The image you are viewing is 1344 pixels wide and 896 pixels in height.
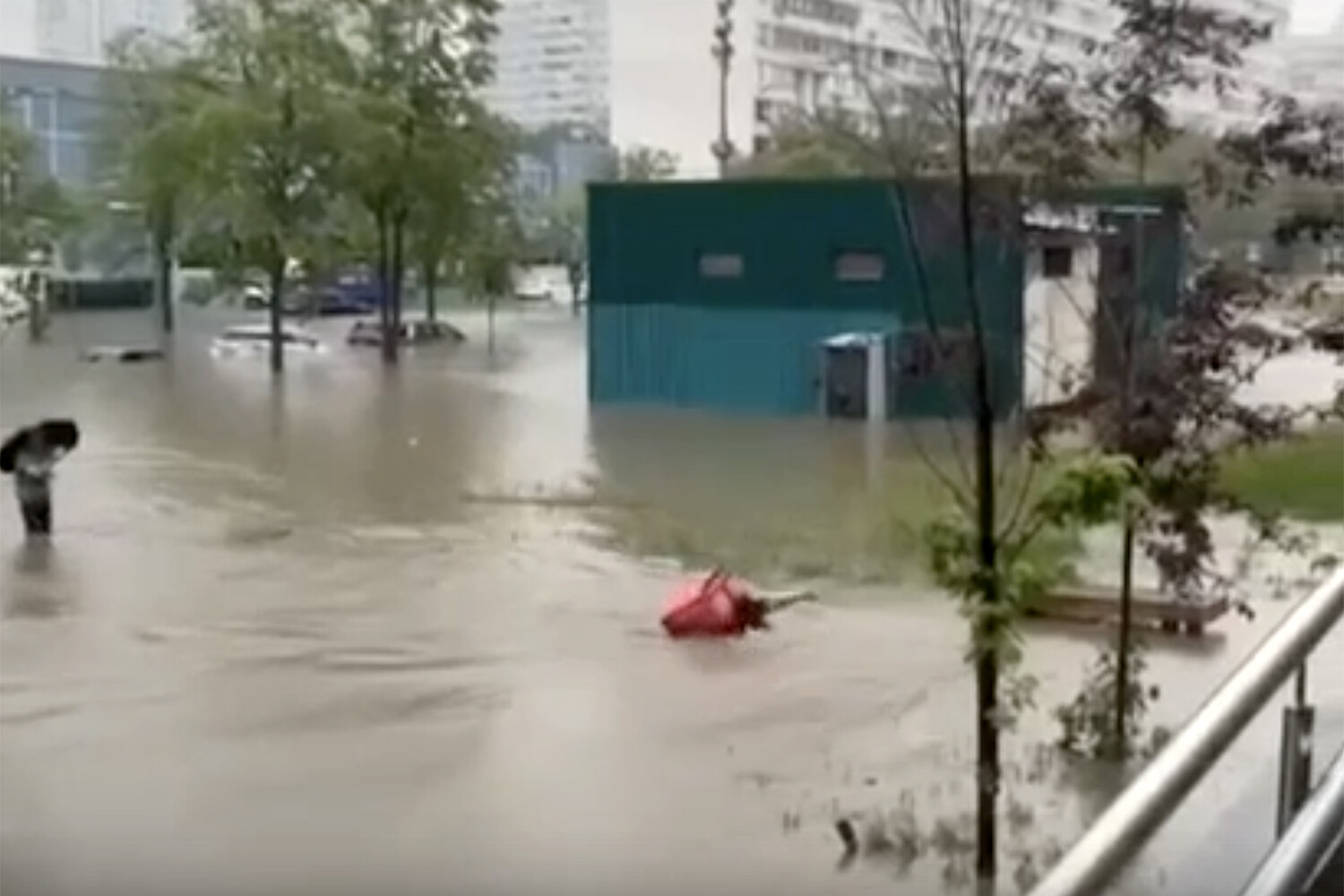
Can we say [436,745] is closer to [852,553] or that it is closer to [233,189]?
[852,553]

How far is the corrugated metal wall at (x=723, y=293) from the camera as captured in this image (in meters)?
9.69

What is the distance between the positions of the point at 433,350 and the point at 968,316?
6746 mm

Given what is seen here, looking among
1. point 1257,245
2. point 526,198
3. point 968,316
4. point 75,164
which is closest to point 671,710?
point 968,316

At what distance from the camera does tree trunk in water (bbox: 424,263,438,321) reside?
1090cm

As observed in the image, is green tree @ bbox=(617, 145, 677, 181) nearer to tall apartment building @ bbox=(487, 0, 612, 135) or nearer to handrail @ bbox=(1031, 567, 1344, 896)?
tall apartment building @ bbox=(487, 0, 612, 135)

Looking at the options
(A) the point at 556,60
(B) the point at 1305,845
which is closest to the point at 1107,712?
(B) the point at 1305,845

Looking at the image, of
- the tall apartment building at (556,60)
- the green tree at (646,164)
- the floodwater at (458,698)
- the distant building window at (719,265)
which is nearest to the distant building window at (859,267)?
the distant building window at (719,265)

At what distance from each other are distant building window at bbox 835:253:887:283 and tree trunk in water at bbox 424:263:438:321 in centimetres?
214

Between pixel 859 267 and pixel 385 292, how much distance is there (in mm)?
2476

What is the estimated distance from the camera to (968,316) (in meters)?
3.90

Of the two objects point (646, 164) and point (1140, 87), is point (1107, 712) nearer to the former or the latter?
point (1140, 87)

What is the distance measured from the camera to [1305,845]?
38.6 inches

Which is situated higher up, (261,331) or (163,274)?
(163,274)

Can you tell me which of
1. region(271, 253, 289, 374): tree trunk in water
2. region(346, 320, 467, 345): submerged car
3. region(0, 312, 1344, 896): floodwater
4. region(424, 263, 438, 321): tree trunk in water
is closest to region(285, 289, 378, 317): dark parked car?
region(271, 253, 289, 374): tree trunk in water
